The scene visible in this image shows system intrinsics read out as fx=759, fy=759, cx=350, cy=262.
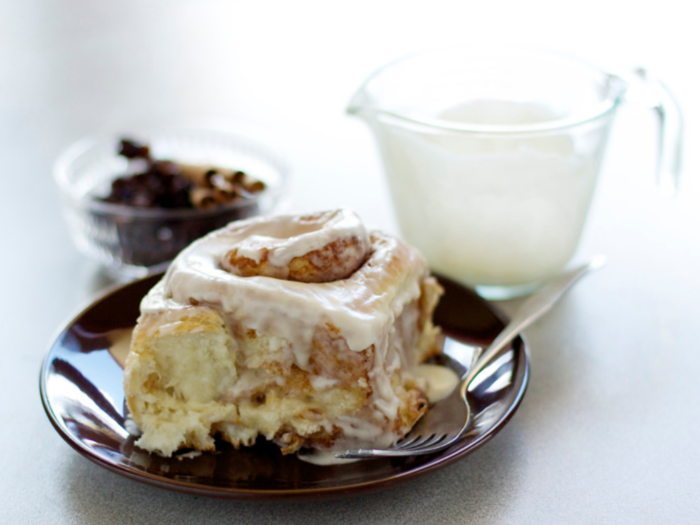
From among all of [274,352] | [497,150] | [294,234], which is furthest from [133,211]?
[497,150]

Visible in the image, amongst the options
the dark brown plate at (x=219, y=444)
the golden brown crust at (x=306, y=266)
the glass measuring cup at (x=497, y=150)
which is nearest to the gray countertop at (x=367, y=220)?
the dark brown plate at (x=219, y=444)

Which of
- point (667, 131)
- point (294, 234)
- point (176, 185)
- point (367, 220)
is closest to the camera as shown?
point (294, 234)

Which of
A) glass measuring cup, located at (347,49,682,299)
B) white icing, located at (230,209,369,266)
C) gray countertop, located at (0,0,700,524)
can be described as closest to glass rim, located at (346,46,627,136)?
glass measuring cup, located at (347,49,682,299)

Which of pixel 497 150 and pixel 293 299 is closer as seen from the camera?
pixel 293 299

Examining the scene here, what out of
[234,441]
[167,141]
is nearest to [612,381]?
[234,441]

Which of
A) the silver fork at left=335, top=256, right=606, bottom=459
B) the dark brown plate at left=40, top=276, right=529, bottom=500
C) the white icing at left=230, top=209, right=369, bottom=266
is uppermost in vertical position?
the white icing at left=230, top=209, right=369, bottom=266

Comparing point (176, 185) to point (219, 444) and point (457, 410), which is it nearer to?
point (219, 444)

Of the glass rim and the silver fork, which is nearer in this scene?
the silver fork

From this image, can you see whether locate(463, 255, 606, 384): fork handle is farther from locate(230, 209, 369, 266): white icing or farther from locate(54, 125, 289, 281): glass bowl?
A: locate(54, 125, 289, 281): glass bowl

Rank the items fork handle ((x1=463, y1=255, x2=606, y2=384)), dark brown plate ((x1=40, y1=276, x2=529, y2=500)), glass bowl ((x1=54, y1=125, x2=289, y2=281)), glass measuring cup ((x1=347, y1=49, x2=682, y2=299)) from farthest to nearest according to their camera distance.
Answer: glass bowl ((x1=54, y1=125, x2=289, y2=281)), glass measuring cup ((x1=347, y1=49, x2=682, y2=299)), fork handle ((x1=463, y1=255, x2=606, y2=384)), dark brown plate ((x1=40, y1=276, x2=529, y2=500))
